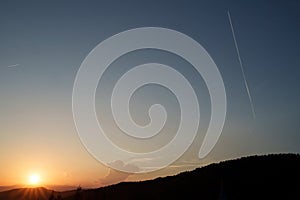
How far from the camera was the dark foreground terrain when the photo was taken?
8588 cm

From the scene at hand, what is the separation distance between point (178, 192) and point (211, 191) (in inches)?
483

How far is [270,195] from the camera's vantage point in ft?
268

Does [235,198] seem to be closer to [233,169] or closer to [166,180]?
[233,169]

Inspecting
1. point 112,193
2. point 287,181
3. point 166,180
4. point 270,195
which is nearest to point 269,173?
point 287,181

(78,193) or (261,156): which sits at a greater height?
(261,156)

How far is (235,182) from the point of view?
99750 mm

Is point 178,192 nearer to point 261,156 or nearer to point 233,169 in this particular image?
point 233,169

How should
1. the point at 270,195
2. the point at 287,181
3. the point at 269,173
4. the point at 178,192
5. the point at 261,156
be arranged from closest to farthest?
the point at 270,195
the point at 287,181
the point at 269,173
the point at 178,192
the point at 261,156

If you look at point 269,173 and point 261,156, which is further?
point 261,156

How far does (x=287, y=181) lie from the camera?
293 feet

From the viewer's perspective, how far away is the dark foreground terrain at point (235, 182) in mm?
85875

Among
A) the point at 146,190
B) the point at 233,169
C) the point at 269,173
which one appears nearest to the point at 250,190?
the point at 269,173

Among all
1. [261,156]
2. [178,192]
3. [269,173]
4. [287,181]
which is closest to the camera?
[287,181]

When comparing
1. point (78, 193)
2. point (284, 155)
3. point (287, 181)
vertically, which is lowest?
A: point (78, 193)
